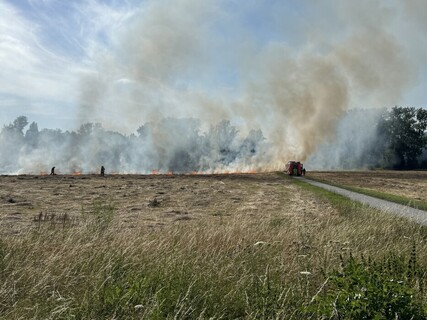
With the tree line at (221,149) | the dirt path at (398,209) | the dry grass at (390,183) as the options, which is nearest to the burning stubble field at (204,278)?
the dirt path at (398,209)

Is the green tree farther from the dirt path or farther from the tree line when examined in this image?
the dirt path

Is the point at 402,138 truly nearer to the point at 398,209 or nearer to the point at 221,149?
the point at 221,149

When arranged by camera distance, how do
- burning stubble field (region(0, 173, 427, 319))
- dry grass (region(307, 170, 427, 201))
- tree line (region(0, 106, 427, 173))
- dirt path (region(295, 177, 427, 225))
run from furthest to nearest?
tree line (region(0, 106, 427, 173)), dry grass (region(307, 170, 427, 201)), dirt path (region(295, 177, 427, 225)), burning stubble field (region(0, 173, 427, 319))

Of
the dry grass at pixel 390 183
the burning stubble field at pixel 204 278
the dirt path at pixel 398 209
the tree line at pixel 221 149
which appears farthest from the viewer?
the tree line at pixel 221 149

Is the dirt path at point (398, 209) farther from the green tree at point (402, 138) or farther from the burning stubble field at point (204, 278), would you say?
the green tree at point (402, 138)

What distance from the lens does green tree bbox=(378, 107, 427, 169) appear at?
333ft

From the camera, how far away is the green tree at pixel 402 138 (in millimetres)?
101500

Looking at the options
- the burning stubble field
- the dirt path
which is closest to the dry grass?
the dirt path

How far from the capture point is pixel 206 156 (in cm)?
9769

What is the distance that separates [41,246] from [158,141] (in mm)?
85953

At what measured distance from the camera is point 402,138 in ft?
339

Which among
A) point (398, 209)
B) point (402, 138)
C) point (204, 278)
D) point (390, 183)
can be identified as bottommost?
point (204, 278)

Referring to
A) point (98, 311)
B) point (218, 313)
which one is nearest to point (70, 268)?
point (98, 311)

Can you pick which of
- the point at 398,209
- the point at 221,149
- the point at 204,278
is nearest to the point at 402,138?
the point at 221,149
